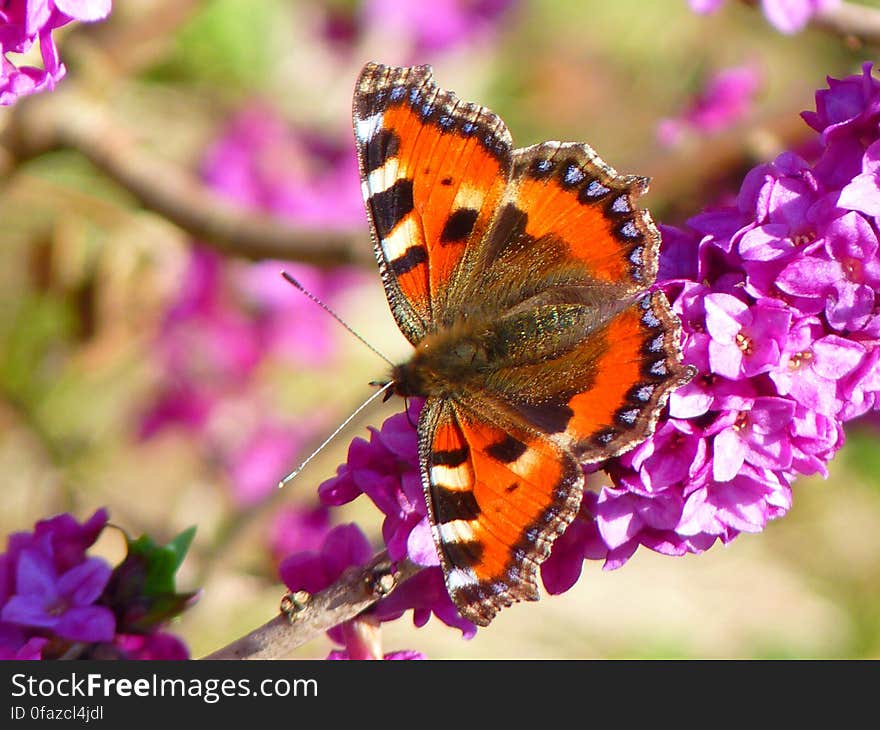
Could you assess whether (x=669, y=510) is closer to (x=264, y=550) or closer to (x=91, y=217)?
(x=264, y=550)

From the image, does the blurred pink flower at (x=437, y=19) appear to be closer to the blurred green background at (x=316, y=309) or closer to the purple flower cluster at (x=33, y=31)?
the blurred green background at (x=316, y=309)

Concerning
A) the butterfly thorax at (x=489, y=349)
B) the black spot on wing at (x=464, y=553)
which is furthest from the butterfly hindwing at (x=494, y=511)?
the butterfly thorax at (x=489, y=349)

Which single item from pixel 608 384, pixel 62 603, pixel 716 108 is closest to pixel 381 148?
pixel 608 384

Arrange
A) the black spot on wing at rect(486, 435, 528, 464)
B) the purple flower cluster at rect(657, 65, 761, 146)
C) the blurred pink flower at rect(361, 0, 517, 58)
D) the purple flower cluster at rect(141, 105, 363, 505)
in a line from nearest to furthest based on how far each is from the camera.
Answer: the black spot on wing at rect(486, 435, 528, 464) < the purple flower cluster at rect(657, 65, 761, 146) < the purple flower cluster at rect(141, 105, 363, 505) < the blurred pink flower at rect(361, 0, 517, 58)

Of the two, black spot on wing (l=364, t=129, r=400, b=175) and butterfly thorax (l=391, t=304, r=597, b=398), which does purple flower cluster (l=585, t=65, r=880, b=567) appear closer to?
butterfly thorax (l=391, t=304, r=597, b=398)

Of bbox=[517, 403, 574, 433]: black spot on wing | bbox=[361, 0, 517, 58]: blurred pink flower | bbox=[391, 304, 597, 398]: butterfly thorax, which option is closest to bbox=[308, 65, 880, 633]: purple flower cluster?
bbox=[517, 403, 574, 433]: black spot on wing

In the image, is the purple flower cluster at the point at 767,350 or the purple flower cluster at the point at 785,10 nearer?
the purple flower cluster at the point at 767,350
